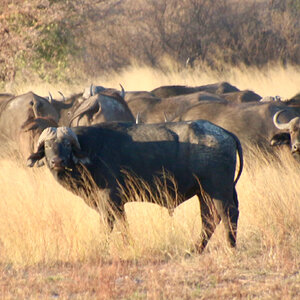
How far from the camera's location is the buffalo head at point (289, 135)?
8.92 meters

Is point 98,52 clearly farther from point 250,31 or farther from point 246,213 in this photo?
point 246,213

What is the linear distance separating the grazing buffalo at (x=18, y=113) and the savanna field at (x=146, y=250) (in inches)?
110

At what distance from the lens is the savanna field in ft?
16.9

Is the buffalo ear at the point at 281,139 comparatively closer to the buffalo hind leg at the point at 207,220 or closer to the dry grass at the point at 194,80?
the buffalo hind leg at the point at 207,220

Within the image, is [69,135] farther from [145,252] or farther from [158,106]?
[158,106]

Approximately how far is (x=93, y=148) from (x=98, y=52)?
2301 cm

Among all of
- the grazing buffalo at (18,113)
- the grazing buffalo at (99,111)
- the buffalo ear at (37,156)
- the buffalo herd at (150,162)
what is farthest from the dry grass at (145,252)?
the grazing buffalo at (18,113)

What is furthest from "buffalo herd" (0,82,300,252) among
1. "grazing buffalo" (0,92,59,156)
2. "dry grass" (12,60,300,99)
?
"dry grass" (12,60,300,99)

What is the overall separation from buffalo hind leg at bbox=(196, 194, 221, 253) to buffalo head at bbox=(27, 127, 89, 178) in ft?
3.75

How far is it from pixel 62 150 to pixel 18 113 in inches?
219

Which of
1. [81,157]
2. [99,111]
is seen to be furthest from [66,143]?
[99,111]

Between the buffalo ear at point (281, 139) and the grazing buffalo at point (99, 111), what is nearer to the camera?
the buffalo ear at point (281, 139)

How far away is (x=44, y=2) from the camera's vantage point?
19594 mm

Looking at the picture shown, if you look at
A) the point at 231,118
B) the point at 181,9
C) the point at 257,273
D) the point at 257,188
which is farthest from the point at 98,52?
the point at 257,273
